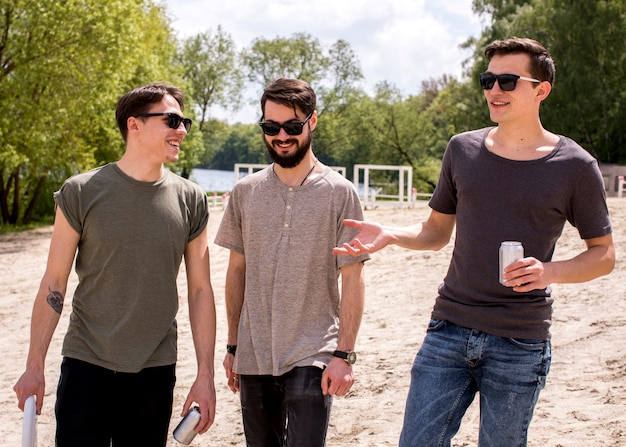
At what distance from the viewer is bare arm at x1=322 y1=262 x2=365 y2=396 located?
3438mm

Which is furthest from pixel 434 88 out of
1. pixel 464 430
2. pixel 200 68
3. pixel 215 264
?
pixel 464 430

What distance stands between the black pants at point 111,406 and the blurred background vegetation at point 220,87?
2105 centimetres

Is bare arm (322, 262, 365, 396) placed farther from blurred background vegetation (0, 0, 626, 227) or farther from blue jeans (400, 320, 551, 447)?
blurred background vegetation (0, 0, 626, 227)

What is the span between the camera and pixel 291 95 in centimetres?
365

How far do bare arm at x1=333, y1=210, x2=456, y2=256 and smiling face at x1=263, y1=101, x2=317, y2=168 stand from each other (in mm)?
446

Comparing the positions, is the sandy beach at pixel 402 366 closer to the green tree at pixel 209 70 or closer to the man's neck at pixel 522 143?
the man's neck at pixel 522 143

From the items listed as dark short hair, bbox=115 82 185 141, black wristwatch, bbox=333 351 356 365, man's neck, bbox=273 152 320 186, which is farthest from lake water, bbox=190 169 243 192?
black wristwatch, bbox=333 351 356 365

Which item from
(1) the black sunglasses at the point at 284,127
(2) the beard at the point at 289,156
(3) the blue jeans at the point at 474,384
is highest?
(1) the black sunglasses at the point at 284,127

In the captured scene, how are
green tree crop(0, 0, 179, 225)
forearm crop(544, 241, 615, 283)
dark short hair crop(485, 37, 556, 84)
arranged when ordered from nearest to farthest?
forearm crop(544, 241, 615, 283) → dark short hair crop(485, 37, 556, 84) → green tree crop(0, 0, 179, 225)

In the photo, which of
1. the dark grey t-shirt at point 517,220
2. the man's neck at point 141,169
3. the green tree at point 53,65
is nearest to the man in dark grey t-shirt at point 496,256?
the dark grey t-shirt at point 517,220

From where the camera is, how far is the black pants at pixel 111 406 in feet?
11.0

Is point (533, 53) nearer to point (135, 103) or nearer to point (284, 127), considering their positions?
point (284, 127)

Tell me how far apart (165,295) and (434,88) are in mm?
85135

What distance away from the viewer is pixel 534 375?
126 inches
